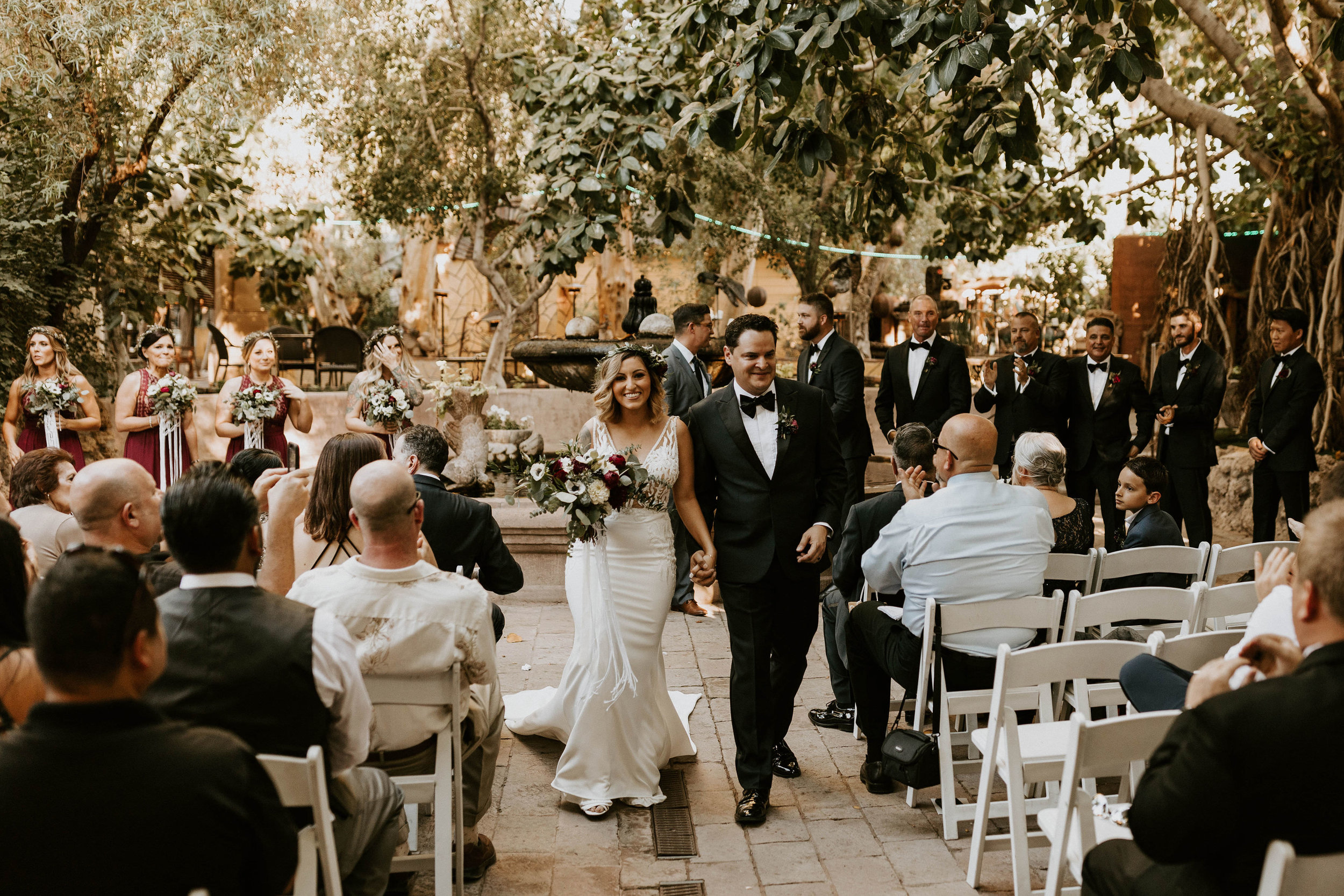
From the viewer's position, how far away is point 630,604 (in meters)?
4.09

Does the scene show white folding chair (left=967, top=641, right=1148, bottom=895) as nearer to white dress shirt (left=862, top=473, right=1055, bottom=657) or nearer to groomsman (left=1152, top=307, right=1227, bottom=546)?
white dress shirt (left=862, top=473, right=1055, bottom=657)

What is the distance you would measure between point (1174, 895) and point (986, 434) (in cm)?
207

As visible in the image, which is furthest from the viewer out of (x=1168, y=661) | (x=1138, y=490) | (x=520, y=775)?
(x=1138, y=490)

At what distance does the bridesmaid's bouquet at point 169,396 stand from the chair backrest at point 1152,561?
565 centimetres

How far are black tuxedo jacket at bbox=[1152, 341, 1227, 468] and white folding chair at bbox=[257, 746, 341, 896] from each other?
6.72 metres

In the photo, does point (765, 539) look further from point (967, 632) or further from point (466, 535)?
point (466, 535)

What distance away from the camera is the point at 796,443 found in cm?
406

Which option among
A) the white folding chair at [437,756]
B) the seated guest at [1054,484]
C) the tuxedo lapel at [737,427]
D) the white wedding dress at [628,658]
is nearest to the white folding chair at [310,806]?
the white folding chair at [437,756]

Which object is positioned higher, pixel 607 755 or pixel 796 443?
pixel 796 443

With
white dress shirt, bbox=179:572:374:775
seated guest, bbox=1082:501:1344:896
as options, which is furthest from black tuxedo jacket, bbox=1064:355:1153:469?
white dress shirt, bbox=179:572:374:775

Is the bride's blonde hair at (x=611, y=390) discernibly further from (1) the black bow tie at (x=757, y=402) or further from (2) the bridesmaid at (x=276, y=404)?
(2) the bridesmaid at (x=276, y=404)

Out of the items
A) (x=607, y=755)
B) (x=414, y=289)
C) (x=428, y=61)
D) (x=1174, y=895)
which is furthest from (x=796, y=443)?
(x=414, y=289)

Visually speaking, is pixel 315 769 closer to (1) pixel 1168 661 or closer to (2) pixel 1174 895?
(2) pixel 1174 895

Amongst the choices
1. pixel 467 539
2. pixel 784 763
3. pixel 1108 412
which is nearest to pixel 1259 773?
pixel 784 763
